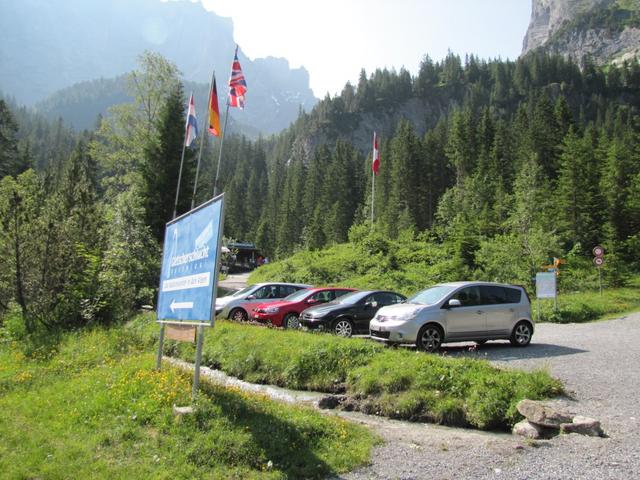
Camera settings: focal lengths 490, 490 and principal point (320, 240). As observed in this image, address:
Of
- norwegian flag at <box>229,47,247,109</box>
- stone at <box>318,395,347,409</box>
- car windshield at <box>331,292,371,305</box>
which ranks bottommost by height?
stone at <box>318,395,347,409</box>

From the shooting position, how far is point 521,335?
1362 cm

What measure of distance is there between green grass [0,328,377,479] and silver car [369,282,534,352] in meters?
5.08

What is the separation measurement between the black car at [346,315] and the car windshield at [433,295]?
2.29 meters

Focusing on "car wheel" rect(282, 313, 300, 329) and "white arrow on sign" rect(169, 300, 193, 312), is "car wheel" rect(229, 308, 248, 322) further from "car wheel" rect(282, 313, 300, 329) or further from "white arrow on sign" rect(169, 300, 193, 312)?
"white arrow on sign" rect(169, 300, 193, 312)

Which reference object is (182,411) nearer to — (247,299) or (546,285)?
(247,299)

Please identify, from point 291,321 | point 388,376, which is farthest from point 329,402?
point 291,321

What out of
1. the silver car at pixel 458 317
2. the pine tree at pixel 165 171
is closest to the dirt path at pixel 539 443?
the silver car at pixel 458 317

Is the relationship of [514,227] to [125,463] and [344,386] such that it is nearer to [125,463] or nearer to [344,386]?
[344,386]

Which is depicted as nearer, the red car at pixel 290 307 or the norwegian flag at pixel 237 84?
the red car at pixel 290 307

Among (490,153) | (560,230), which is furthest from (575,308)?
(490,153)

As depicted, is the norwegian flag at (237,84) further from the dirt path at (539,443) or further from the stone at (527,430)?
the stone at (527,430)

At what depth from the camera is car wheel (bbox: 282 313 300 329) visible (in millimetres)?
17047

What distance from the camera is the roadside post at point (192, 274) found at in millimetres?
7305

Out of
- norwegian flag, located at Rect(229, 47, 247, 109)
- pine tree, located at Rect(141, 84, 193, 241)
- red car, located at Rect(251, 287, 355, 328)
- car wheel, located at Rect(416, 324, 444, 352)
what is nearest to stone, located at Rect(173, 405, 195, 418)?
car wheel, located at Rect(416, 324, 444, 352)
